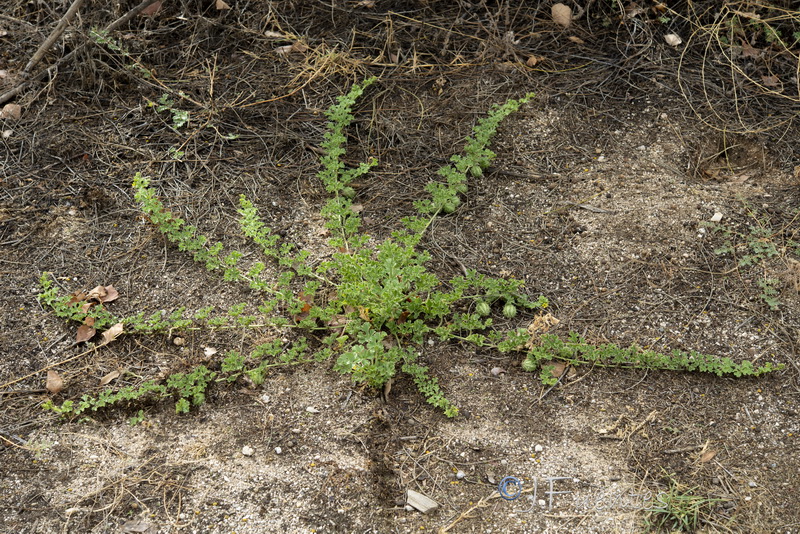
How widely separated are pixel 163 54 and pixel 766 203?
10.7 ft

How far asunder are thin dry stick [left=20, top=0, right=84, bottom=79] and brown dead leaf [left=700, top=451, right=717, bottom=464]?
146 inches

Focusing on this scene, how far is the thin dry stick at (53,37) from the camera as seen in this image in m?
3.75

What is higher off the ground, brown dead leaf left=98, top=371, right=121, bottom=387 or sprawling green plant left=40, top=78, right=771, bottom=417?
sprawling green plant left=40, top=78, right=771, bottom=417

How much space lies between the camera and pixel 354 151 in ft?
11.9

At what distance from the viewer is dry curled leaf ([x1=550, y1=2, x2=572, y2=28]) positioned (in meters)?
4.02

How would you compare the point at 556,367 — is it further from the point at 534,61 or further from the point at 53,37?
the point at 53,37

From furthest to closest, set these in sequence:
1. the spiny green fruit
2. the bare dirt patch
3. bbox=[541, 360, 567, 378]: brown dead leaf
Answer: the spiny green fruit < bbox=[541, 360, 567, 378]: brown dead leaf < the bare dirt patch

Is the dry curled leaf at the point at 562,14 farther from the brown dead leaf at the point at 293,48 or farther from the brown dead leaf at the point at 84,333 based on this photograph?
the brown dead leaf at the point at 84,333

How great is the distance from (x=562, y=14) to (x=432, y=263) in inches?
72.4

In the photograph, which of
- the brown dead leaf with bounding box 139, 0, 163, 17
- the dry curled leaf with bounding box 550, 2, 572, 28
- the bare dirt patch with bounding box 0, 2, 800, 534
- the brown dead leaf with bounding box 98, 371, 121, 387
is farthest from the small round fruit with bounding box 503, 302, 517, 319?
the brown dead leaf with bounding box 139, 0, 163, 17

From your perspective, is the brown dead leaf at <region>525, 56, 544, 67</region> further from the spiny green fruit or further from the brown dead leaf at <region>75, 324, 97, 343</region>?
the brown dead leaf at <region>75, 324, 97, 343</region>

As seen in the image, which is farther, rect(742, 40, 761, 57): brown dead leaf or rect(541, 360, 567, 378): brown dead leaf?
rect(742, 40, 761, 57): brown dead leaf

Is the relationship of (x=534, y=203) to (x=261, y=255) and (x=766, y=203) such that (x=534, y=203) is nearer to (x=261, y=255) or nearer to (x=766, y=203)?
(x=766, y=203)

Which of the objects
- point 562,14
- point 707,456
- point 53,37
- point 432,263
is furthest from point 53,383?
point 562,14
